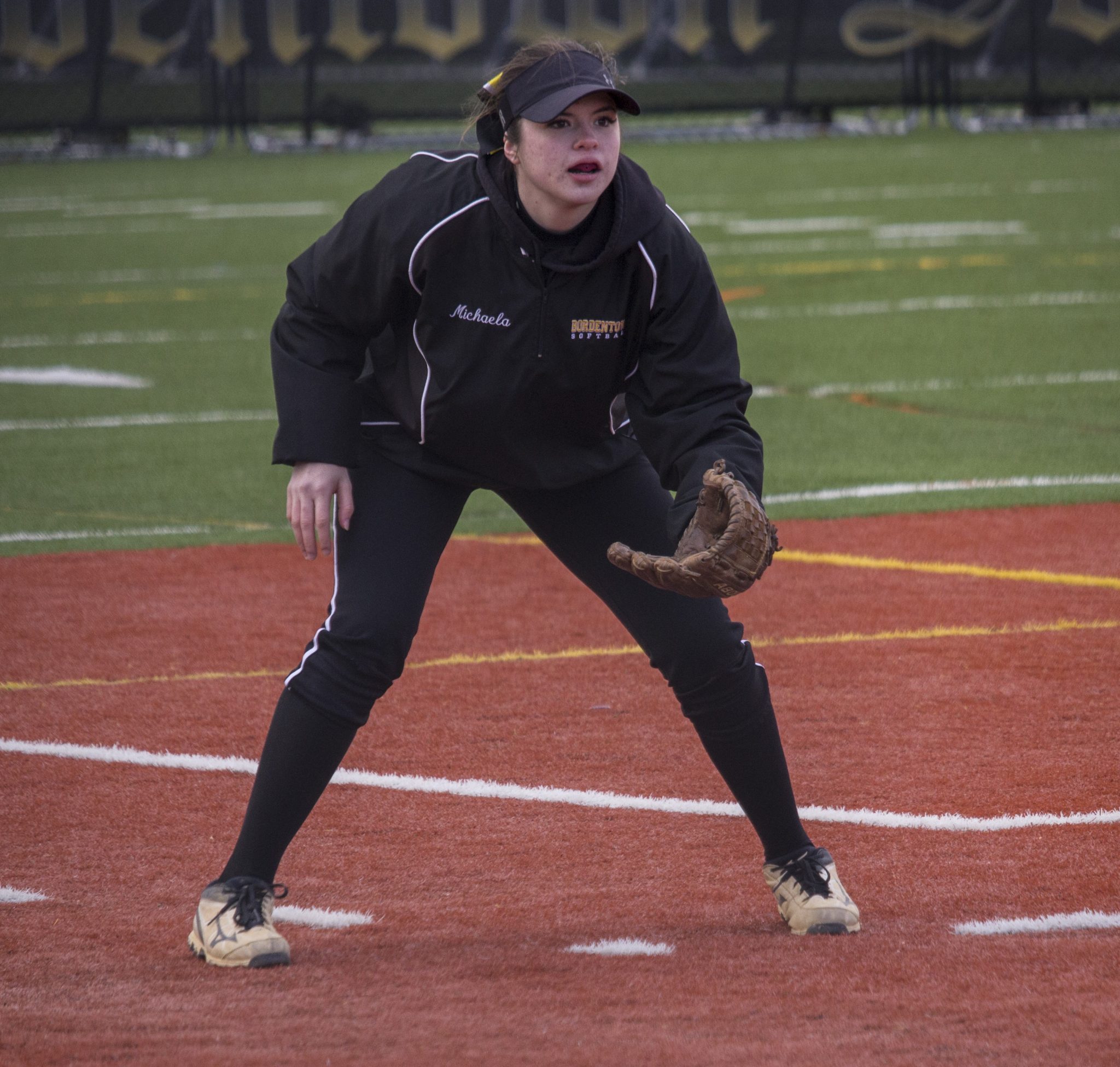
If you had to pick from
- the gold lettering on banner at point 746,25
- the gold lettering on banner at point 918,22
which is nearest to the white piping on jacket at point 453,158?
the gold lettering on banner at point 746,25

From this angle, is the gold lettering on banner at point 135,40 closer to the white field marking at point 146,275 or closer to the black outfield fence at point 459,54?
the black outfield fence at point 459,54

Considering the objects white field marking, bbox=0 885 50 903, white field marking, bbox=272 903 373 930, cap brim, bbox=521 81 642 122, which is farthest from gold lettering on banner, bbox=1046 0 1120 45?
white field marking, bbox=0 885 50 903

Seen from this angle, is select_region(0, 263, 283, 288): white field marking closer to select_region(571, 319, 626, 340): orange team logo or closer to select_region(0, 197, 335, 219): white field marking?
select_region(0, 197, 335, 219): white field marking

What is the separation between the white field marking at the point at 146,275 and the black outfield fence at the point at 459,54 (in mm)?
11606

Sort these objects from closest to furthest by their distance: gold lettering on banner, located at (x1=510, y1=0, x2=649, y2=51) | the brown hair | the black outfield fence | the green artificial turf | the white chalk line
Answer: the brown hair
the white chalk line
the green artificial turf
the black outfield fence
gold lettering on banner, located at (x1=510, y1=0, x2=649, y2=51)

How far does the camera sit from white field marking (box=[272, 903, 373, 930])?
4.14m

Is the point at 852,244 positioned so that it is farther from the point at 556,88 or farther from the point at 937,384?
the point at 556,88

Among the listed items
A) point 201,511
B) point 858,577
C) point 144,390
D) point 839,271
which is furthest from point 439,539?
point 839,271

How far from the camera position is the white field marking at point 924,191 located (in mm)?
23938

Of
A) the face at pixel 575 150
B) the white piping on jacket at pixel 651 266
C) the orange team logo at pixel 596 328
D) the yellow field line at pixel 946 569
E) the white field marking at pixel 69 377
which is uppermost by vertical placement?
the face at pixel 575 150

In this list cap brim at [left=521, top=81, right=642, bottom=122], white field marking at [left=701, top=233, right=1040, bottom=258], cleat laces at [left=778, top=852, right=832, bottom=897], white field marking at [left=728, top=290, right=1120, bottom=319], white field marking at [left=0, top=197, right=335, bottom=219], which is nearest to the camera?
cap brim at [left=521, top=81, right=642, bottom=122]

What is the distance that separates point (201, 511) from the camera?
908 centimetres

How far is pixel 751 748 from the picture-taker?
13.4ft

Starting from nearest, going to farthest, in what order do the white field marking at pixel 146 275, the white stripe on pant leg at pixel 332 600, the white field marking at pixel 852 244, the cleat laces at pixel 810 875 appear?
1. the white stripe on pant leg at pixel 332 600
2. the cleat laces at pixel 810 875
3. the white field marking at pixel 146 275
4. the white field marking at pixel 852 244
